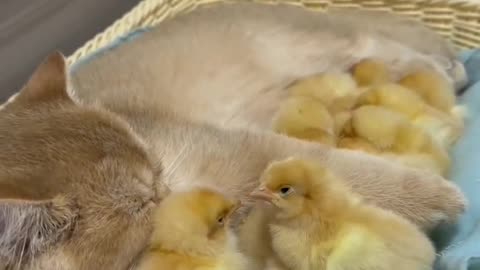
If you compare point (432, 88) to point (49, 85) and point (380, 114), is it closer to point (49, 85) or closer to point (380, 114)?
point (380, 114)

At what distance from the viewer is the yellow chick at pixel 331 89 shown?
4.71ft

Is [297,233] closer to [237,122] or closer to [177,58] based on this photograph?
[237,122]

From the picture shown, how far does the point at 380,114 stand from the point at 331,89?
20 cm

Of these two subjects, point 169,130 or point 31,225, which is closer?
point 31,225

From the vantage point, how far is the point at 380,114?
4.31 feet

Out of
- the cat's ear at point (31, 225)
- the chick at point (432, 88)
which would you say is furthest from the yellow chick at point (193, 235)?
the chick at point (432, 88)

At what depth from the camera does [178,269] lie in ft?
3.25

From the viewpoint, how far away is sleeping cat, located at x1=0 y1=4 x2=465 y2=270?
1.00 metres

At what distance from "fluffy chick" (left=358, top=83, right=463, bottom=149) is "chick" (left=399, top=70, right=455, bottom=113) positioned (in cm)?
3

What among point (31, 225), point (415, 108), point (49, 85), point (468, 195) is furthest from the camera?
point (415, 108)

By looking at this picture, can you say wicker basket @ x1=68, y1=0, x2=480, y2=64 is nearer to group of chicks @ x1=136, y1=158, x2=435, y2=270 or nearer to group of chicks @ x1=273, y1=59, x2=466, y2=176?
group of chicks @ x1=273, y1=59, x2=466, y2=176

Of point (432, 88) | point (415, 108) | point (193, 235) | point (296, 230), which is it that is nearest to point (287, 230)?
point (296, 230)

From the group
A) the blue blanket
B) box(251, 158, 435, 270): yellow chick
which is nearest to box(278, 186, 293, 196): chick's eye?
box(251, 158, 435, 270): yellow chick

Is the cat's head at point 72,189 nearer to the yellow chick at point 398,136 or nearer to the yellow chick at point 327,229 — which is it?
the yellow chick at point 327,229
